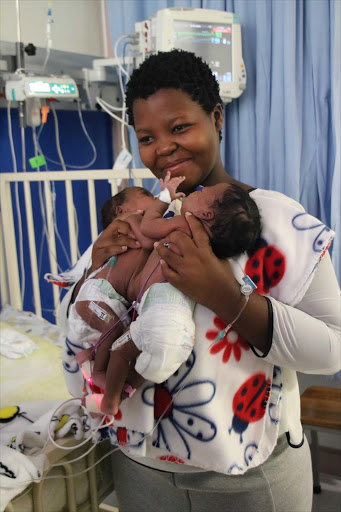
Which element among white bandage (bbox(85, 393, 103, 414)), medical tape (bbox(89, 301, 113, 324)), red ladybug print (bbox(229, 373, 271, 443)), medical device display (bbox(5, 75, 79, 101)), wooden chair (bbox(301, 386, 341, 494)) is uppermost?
medical device display (bbox(5, 75, 79, 101))

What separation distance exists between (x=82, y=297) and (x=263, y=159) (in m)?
1.68

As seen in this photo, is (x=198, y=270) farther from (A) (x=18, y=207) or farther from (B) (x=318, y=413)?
(A) (x=18, y=207)

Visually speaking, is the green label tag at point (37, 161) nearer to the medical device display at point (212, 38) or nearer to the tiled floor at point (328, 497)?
the medical device display at point (212, 38)

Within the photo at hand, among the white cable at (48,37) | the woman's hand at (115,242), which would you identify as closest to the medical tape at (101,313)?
the woman's hand at (115,242)

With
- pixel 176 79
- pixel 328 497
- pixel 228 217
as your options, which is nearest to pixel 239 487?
pixel 228 217

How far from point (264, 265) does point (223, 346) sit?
156mm

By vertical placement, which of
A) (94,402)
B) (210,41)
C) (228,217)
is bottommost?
(94,402)

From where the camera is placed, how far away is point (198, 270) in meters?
0.80

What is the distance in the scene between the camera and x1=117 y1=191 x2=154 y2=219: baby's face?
3.62 ft

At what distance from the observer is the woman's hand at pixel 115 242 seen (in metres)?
1.00

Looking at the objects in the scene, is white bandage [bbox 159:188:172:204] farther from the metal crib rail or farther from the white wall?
the white wall

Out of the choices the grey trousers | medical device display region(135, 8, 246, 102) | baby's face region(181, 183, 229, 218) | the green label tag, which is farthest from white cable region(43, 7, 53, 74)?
the grey trousers

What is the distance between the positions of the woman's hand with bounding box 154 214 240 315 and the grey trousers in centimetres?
33

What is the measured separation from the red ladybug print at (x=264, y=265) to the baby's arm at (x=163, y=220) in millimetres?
122
